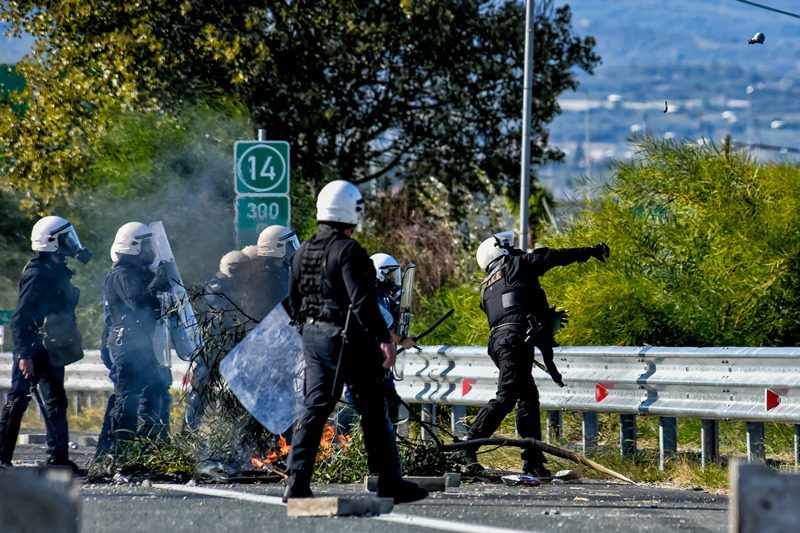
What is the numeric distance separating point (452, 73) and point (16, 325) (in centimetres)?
1457

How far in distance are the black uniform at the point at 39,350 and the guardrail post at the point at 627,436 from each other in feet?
12.7

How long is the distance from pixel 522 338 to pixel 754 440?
1577mm

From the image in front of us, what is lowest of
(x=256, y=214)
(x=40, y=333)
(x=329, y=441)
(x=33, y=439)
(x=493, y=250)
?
(x=33, y=439)

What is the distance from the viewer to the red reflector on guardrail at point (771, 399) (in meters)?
9.34

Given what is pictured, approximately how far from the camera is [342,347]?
7.81 meters

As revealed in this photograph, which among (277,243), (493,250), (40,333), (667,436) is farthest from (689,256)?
(40,333)

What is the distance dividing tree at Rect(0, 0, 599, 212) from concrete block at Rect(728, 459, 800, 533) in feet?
57.7

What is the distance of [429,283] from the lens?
22234 millimetres

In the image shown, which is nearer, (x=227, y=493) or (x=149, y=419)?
(x=227, y=493)

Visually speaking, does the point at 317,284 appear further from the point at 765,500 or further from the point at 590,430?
the point at 765,500

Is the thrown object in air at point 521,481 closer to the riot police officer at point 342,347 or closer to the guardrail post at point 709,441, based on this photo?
the guardrail post at point 709,441

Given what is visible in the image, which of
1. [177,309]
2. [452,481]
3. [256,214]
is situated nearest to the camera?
[452,481]

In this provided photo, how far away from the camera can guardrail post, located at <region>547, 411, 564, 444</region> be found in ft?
38.1

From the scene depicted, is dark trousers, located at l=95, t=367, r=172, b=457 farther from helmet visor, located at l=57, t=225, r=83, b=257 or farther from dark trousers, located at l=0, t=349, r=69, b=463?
helmet visor, located at l=57, t=225, r=83, b=257
